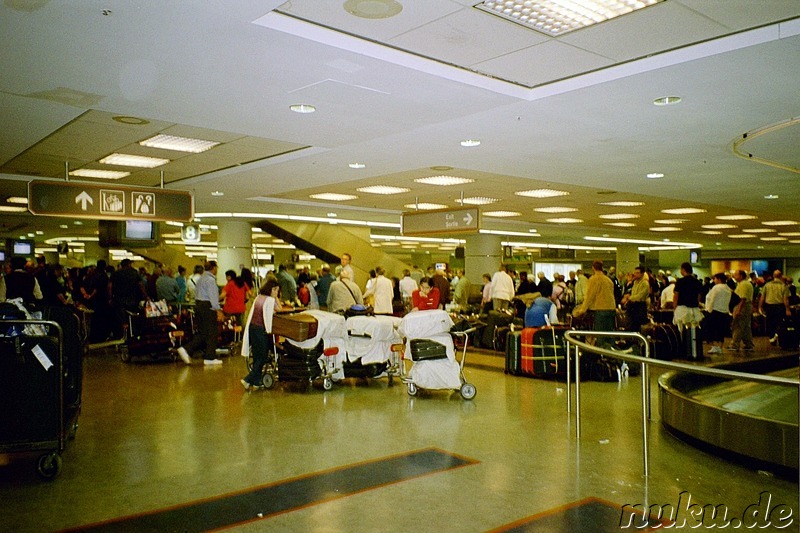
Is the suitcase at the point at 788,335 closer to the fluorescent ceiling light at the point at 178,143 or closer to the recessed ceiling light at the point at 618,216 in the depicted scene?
the recessed ceiling light at the point at 618,216

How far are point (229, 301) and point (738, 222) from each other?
16795mm

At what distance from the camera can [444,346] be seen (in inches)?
343

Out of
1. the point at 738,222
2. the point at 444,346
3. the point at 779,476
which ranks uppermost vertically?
the point at 738,222

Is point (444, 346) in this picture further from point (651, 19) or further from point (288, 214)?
point (288, 214)

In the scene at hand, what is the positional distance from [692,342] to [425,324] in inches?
307

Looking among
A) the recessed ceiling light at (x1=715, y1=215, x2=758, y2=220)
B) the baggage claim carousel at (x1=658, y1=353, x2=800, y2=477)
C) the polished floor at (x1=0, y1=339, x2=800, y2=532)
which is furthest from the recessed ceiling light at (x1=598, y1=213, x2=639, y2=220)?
the polished floor at (x1=0, y1=339, x2=800, y2=532)

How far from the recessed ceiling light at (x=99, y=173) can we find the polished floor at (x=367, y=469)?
419cm

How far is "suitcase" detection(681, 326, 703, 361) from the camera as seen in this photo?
1353cm

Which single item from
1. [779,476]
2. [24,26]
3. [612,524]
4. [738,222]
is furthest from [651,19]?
[738,222]

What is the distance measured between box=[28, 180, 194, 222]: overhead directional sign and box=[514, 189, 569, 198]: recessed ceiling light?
736 cm

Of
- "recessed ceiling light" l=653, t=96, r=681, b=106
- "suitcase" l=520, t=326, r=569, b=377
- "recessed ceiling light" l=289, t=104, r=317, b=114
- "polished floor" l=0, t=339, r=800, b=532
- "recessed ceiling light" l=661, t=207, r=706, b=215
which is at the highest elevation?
"recessed ceiling light" l=289, t=104, r=317, b=114

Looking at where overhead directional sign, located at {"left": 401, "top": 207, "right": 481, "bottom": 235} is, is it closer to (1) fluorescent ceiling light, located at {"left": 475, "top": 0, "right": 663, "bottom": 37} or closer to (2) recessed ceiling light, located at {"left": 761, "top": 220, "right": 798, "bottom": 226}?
(1) fluorescent ceiling light, located at {"left": 475, "top": 0, "right": 663, "bottom": 37}

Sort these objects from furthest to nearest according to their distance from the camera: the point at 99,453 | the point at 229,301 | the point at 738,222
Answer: the point at 738,222 < the point at 229,301 < the point at 99,453

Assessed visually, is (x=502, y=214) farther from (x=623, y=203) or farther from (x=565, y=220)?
(x=623, y=203)
